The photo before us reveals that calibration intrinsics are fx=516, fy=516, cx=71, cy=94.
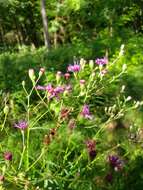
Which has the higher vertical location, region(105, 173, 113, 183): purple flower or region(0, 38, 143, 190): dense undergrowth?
region(0, 38, 143, 190): dense undergrowth

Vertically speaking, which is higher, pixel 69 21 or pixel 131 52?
pixel 131 52

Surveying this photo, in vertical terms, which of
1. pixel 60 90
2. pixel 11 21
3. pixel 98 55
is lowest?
pixel 11 21

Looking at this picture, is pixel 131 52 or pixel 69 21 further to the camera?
pixel 69 21

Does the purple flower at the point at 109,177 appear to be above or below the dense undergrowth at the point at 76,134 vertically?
below

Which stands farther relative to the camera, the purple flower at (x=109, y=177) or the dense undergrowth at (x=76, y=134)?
the purple flower at (x=109, y=177)

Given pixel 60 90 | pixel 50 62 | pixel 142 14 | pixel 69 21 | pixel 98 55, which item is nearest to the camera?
pixel 60 90

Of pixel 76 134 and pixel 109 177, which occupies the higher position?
pixel 76 134

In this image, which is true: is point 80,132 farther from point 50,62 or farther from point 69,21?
point 69,21

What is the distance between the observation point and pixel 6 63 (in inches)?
353

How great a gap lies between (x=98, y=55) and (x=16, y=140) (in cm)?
487

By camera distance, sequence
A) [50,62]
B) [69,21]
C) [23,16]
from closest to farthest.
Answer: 1. [50,62]
2. [69,21]
3. [23,16]

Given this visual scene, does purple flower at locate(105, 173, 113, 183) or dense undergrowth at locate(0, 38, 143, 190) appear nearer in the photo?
dense undergrowth at locate(0, 38, 143, 190)

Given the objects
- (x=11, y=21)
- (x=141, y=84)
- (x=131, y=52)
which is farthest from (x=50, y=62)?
(x=11, y=21)

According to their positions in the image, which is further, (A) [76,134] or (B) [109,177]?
(A) [76,134]
